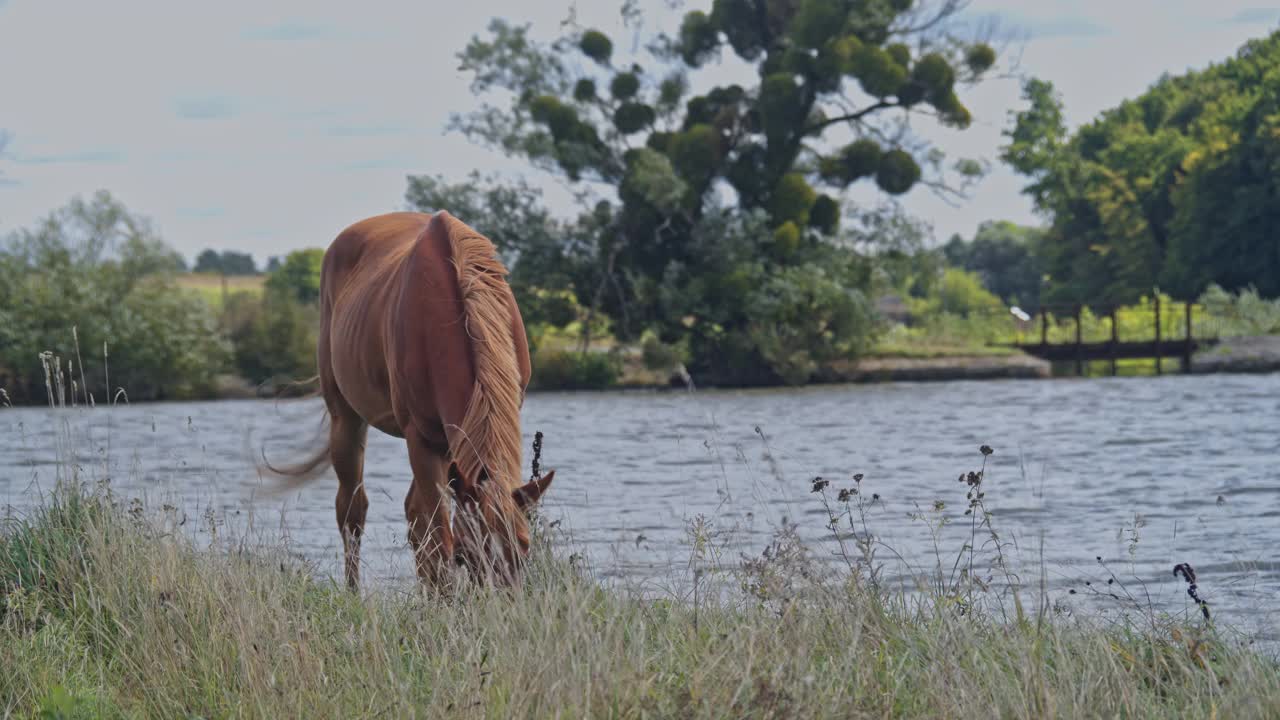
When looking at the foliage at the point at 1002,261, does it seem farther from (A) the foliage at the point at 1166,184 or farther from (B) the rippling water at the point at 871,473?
(B) the rippling water at the point at 871,473

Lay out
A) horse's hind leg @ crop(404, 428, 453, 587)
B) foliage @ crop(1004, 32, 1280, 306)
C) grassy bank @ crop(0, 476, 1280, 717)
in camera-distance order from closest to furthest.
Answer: grassy bank @ crop(0, 476, 1280, 717)
horse's hind leg @ crop(404, 428, 453, 587)
foliage @ crop(1004, 32, 1280, 306)

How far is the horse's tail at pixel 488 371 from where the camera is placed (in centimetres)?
445

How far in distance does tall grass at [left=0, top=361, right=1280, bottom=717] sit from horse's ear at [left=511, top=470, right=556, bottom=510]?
17cm

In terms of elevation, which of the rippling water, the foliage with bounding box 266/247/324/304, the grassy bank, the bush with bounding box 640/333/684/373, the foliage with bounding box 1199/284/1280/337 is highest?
the foliage with bounding box 266/247/324/304

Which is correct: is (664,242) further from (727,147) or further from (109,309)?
(109,309)

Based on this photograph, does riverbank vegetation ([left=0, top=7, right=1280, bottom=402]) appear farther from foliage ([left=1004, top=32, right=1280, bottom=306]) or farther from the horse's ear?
the horse's ear

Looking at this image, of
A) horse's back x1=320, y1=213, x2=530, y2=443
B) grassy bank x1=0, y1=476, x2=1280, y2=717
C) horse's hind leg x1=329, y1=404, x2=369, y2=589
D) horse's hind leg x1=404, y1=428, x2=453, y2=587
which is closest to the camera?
grassy bank x1=0, y1=476, x2=1280, y2=717

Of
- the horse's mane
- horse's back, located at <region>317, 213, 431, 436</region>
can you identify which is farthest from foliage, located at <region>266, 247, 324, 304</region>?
the horse's mane

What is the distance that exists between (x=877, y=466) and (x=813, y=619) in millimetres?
10031

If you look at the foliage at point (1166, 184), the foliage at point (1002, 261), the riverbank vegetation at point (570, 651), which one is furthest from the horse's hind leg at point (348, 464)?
the foliage at point (1002, 261)

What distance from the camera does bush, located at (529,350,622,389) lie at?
1268 inches

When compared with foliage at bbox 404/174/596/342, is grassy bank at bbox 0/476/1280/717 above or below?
below

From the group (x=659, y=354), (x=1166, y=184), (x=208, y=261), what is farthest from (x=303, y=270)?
(x=659, y=354)

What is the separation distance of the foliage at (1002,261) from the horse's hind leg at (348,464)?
8467 centimetres
